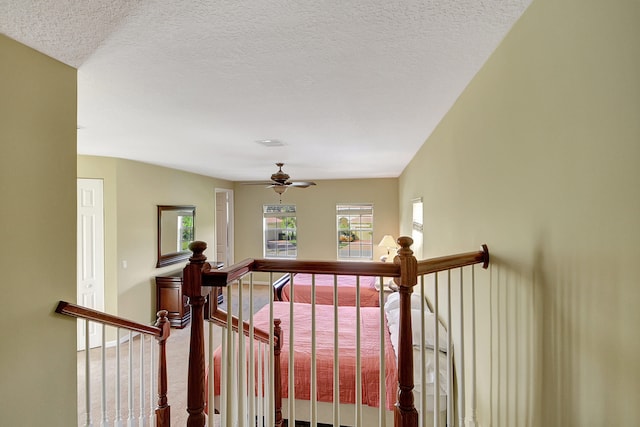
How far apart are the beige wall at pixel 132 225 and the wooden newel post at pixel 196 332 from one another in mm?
3744

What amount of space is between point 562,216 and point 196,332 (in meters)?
1.44

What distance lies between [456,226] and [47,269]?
257 centimetres

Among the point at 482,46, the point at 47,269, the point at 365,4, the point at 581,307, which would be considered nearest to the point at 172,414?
the point at 47,269

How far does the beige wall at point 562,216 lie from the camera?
78 cm

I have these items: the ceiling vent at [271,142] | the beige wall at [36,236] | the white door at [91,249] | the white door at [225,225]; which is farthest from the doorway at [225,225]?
the beige wall at [36,236]

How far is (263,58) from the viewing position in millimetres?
1559

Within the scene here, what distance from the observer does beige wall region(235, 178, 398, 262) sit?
278 inches

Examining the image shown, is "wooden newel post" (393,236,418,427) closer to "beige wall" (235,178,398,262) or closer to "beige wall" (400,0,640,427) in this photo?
"beige wall" (400,0,640,427)

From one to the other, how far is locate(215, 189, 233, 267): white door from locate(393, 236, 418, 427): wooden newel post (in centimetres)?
690

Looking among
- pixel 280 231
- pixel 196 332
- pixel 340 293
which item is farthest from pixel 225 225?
pixel 196 332

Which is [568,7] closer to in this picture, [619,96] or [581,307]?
[619,96]

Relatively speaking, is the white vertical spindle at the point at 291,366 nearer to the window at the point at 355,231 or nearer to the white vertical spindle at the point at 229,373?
the white vertical spindle at the point at 229,373

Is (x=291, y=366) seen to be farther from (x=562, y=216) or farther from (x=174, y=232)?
(x=174, y=232)

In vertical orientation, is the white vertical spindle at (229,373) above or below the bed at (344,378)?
above
